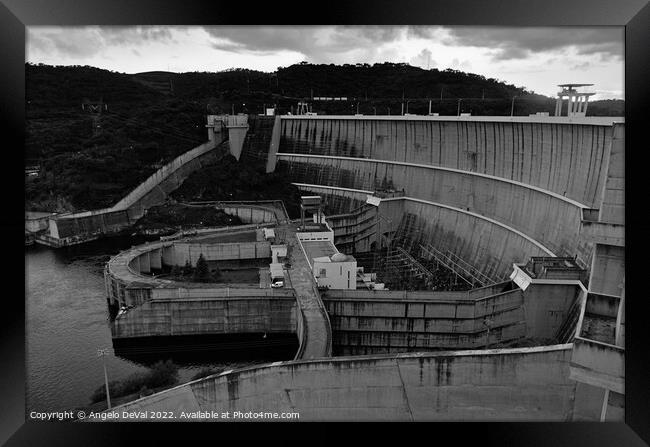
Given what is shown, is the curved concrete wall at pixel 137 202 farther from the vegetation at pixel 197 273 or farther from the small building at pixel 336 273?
the small building at pixel 336 273

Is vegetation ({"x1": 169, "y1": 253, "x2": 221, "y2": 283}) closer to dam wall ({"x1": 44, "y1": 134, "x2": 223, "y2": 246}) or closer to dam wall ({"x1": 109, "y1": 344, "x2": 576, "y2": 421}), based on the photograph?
dam wall ({"x1": 44, "y1": 134, "x2": 223, "y2": 246})

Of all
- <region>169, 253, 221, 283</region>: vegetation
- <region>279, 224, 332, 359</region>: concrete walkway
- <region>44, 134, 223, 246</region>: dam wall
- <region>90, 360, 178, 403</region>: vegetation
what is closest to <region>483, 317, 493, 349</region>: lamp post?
<region>279, 224, 332, 359</region>: concrete walkway

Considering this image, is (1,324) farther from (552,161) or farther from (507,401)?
(552,161)

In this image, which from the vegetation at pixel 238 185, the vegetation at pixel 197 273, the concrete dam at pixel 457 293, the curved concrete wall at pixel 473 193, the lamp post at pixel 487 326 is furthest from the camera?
the vegetation at pixel 238 185

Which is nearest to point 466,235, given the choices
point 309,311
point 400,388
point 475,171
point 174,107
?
point 475,171

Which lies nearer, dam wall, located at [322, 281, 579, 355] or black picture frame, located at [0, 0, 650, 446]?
black picture frame, located at [0, 0, 650, 446]

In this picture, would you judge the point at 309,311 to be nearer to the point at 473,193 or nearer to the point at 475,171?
the point at 473,193

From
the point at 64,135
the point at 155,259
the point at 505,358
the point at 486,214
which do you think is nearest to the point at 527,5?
the point at 505,358

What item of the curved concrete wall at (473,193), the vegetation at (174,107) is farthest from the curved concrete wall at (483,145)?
the vegetation at (174,107)
